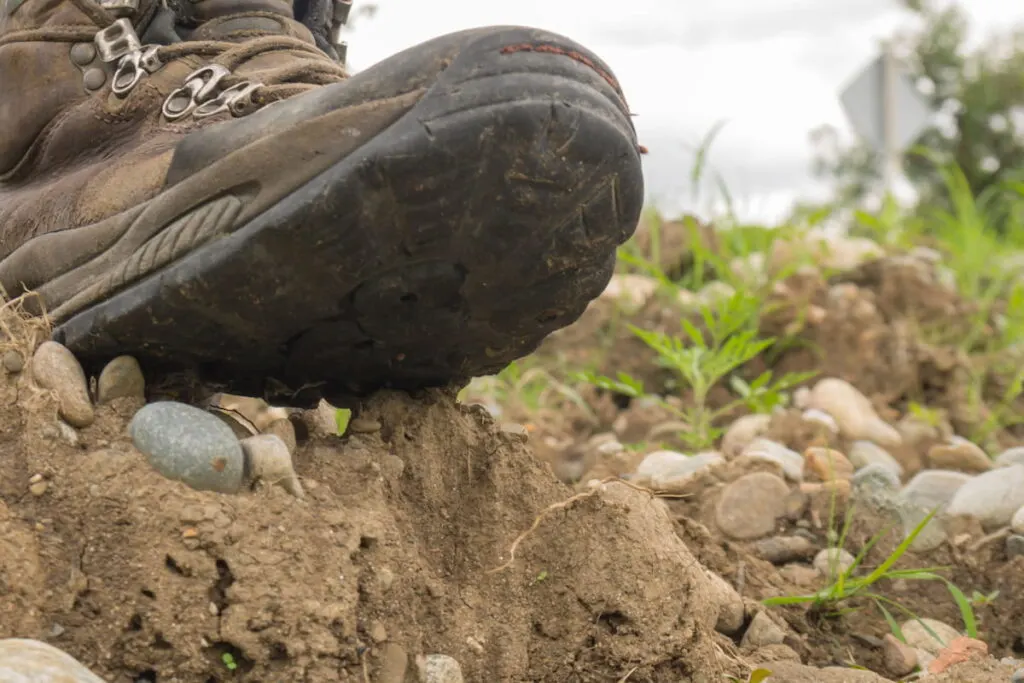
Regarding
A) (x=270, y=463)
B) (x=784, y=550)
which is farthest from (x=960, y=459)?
(x=270, y=463)

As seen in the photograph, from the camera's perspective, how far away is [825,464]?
8.65 feet

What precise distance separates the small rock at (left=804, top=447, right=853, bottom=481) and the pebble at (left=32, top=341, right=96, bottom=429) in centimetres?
Result: 162

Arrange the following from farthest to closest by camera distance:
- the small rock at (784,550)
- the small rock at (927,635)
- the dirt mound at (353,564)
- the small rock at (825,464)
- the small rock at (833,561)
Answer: the small rock at (825,464), the small rock at (784,550), the small rock at (833,561), the small rock at (927,635), the dirt mound at (353,564)

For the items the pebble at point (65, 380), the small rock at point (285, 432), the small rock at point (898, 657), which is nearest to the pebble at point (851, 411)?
the small rock at point (898, 657)

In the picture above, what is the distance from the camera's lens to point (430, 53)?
4.59 feet

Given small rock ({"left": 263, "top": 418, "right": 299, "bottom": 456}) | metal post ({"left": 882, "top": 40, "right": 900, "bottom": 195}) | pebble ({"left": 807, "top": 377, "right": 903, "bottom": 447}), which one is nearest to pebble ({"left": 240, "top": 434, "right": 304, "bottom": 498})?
small rock ({"left": 263, "top": 418, "right": 299, "bottom": 456})

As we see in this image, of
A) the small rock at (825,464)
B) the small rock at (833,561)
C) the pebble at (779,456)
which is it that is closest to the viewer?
the small rock at (833,561)

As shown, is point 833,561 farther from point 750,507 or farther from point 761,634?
point 761,634

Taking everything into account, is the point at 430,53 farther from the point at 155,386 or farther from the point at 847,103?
the point at 847,103

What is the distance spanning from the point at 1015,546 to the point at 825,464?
0.55 m

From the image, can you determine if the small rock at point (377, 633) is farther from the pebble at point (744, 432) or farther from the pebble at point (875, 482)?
the pebble at point (744, 432)

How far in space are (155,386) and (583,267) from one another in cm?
58

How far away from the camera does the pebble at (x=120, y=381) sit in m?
1.52

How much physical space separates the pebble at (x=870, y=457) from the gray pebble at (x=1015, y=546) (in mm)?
810
